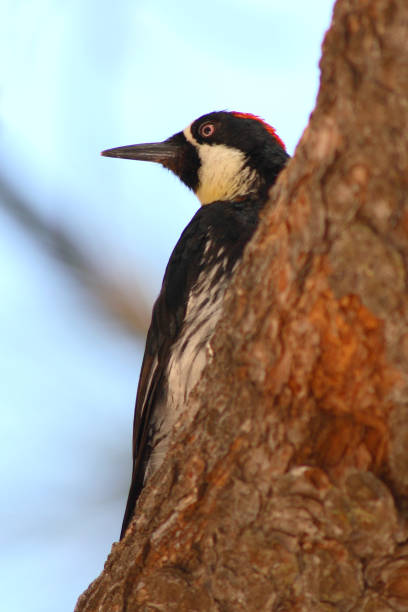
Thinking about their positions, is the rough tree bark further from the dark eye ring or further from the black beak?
the black beak

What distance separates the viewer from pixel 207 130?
4.93m

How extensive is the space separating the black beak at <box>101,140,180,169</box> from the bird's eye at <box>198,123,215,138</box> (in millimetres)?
213

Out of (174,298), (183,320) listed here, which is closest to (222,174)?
(174,298)

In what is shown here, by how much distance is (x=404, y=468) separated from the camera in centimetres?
220

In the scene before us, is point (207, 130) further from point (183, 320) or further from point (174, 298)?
point (183, 320)

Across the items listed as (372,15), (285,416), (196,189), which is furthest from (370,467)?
(196,189)

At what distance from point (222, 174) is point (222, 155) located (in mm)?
186

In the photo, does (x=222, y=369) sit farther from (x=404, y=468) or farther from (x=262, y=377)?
(x=404, y=468)

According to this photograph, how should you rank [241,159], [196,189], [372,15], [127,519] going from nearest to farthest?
[372,15]
[127,519]
[241,159]
[196,189]

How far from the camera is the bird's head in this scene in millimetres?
4441

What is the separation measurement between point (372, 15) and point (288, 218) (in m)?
0.50

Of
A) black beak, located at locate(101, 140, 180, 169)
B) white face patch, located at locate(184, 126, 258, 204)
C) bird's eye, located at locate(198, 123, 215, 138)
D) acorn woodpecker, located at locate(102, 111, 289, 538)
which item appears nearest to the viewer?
acorn woodpecker, located at locate(102, 111, 289, 538)

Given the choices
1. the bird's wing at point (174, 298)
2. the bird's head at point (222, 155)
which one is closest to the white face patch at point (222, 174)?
the bird's head at point (222, 155)

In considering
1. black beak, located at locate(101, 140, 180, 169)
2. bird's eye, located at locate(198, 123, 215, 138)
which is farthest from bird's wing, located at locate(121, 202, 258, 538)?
black beak, located at locate(101, 140, 180, 169)
